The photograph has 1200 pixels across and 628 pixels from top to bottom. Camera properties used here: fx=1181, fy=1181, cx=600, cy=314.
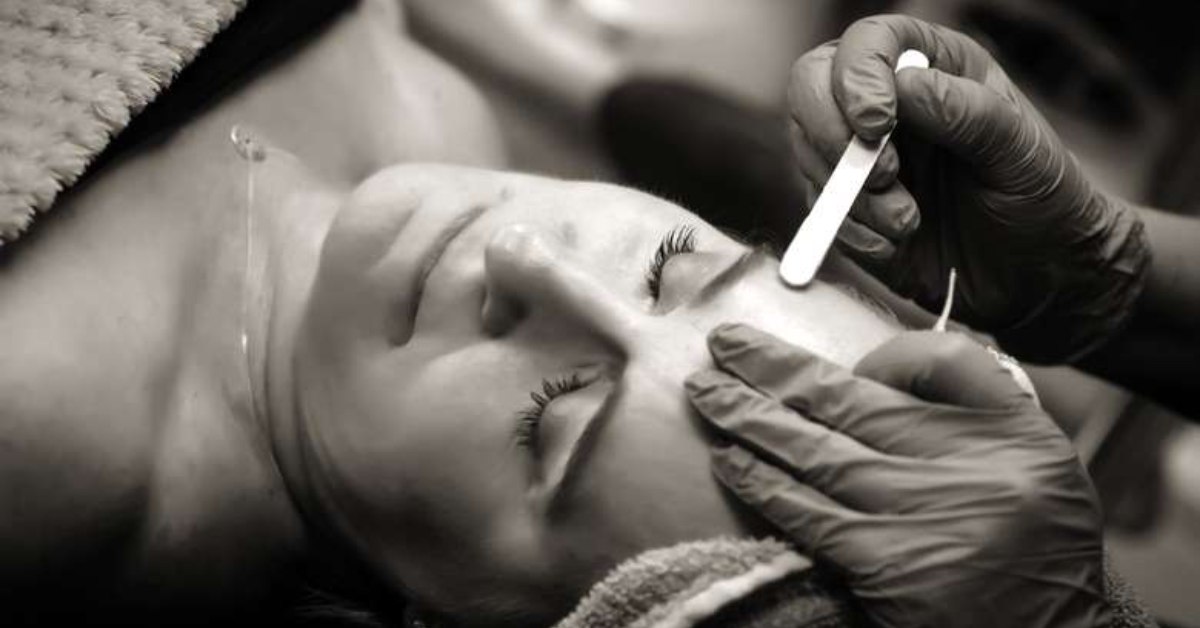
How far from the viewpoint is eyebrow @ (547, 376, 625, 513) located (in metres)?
1.00

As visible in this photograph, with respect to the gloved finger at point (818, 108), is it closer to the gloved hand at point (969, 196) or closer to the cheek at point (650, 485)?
the gloved hand at point (969, 196)

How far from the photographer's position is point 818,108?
1.17 meters

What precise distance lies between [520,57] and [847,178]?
0.69m

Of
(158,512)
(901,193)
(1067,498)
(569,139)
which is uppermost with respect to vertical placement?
(901,193)

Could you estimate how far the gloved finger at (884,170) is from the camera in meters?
1.14

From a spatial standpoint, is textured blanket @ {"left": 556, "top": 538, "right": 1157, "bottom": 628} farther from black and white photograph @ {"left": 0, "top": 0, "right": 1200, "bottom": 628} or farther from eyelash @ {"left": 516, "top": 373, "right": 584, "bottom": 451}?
eyelash @ {"left": 516, "top": 373, "right": 584, "bottom": 451}

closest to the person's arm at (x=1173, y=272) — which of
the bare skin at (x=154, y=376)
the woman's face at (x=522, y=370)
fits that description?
the woman's face at (x=522, y=370)

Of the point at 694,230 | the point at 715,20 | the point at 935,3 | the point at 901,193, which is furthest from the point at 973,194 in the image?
the point at 935,3

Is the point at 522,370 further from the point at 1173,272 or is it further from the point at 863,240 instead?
the point at 1173,272

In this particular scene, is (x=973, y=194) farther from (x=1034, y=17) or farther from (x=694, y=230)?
(x=1034, y=17)

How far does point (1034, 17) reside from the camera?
203cm

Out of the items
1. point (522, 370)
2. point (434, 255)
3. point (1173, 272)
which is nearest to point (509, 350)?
point (522, 370)

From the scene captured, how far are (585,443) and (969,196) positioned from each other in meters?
0.56

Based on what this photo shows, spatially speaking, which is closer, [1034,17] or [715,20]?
[715,20]
